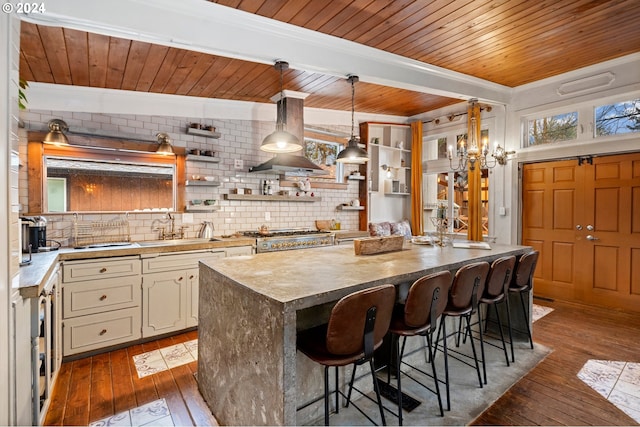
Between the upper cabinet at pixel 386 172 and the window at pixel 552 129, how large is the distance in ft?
6.59

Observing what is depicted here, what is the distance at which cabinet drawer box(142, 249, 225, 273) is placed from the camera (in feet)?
10.7

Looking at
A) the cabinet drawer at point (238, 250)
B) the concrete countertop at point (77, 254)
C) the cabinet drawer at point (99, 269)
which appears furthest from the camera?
the cabinet drawer at point (238, 250)

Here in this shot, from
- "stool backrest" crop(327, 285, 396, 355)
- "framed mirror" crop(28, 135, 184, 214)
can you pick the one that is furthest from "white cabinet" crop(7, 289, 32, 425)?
"framed mirror" crop(28, 135, 184, 214)

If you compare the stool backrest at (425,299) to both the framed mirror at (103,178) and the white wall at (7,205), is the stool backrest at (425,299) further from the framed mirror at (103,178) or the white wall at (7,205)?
the framed mirror at (103,178)

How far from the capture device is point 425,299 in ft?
6.46

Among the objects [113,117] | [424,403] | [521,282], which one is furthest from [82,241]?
[521,282]

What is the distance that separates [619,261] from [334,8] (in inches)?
181

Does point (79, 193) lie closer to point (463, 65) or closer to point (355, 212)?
point (355, 212)

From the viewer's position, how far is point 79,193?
11.9 feet

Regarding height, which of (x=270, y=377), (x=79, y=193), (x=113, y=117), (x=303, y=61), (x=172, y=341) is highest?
(x=303, y=61)

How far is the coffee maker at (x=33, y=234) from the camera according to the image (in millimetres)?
2678

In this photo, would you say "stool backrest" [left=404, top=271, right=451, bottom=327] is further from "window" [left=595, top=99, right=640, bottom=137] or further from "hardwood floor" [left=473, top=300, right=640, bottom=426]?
"window" [left=595, top=99, right=640, bottom=137]

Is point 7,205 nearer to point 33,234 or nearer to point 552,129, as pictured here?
point 33,234

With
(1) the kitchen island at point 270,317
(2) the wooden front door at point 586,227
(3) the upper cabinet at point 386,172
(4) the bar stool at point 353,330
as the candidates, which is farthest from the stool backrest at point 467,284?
(3) the upper cabinet at point 386,172
